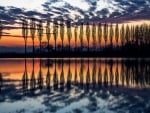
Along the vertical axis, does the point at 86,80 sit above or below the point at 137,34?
below

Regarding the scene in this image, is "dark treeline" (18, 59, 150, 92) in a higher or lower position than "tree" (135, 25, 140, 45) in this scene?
lower

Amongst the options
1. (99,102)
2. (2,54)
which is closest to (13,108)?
(99,102)

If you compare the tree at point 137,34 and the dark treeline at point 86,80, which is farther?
the tree at point 137,34

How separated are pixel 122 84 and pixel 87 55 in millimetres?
102009

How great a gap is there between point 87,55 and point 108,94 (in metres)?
107

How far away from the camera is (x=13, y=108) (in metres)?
14.8

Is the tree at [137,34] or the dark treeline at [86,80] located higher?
the tree at [137,34]

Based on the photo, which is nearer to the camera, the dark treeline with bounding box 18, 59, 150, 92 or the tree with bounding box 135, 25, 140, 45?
the dark treeline with bounding box 18, 59, 150, 92

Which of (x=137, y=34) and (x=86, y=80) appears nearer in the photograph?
(x=86, y=80)

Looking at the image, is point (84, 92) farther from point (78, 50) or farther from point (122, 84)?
point (78, 50)

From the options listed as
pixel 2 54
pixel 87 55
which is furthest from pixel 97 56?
pixel 2 54

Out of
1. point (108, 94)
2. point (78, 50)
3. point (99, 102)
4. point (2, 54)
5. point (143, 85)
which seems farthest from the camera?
point (2, 54)

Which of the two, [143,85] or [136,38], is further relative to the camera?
[136,38]

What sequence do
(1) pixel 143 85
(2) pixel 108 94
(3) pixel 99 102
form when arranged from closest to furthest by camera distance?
1. (3) pixel 99 102
2. (2) pixel 108 94
3. (1) pixel 143 85
